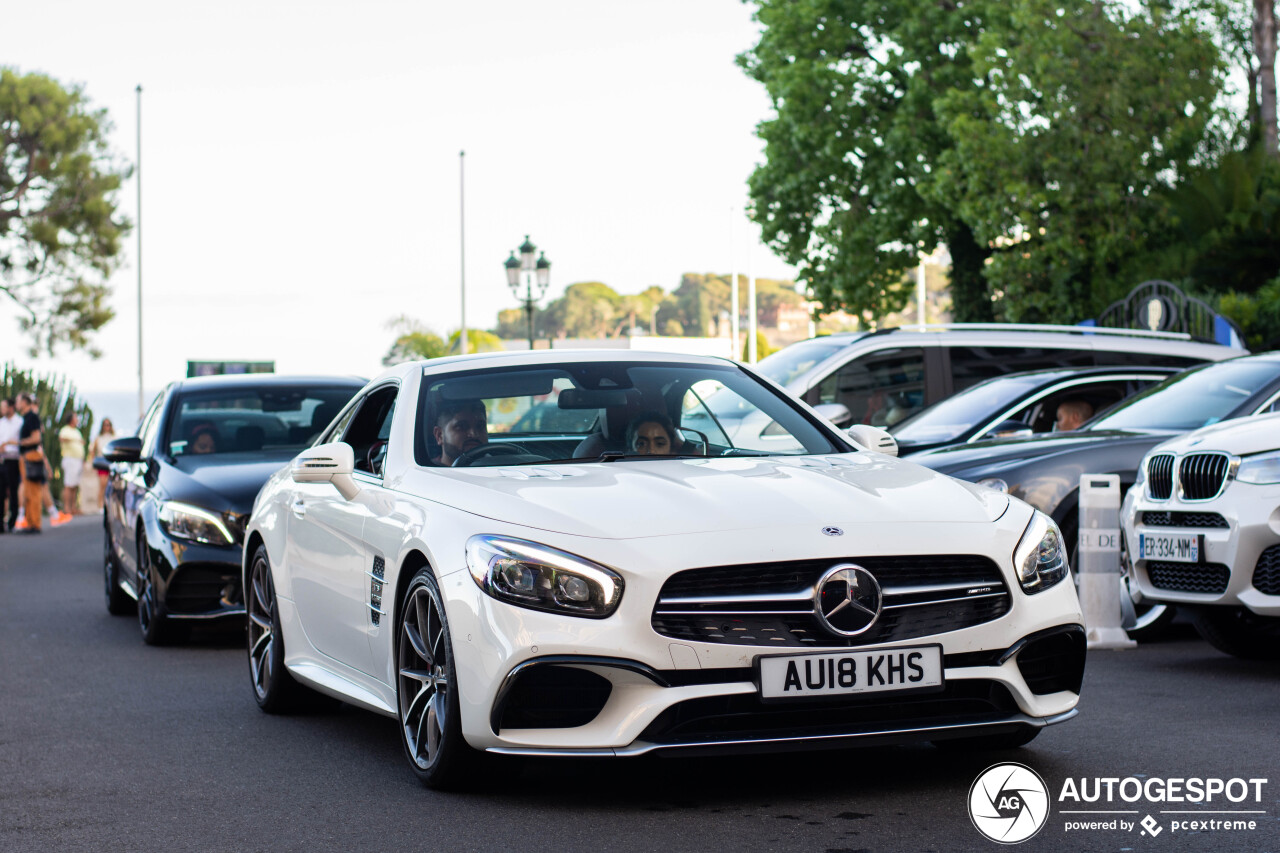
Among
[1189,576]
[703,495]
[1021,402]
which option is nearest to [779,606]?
[703,495]

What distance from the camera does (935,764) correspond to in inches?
224

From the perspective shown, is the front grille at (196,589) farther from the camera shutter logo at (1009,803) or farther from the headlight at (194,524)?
the camera shutter logo at (1009,803)

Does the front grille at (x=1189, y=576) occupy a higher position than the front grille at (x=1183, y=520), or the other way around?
the front grille at (x=1183, y=520)

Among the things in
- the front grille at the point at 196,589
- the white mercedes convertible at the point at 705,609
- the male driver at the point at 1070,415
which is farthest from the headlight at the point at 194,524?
the male driver at the point at 1070,415

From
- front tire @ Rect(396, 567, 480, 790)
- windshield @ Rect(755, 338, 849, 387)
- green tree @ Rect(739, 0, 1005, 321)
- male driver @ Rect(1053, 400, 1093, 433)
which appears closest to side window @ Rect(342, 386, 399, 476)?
front tire @ Rect(396, 567, 480, 790)

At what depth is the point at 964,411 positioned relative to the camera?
12453 millimetres

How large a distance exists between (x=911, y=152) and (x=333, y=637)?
31.4m

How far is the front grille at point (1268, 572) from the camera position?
7586 mm

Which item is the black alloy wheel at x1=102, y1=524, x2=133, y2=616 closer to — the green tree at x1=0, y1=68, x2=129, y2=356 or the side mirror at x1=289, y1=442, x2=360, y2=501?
the side mirror at x1=289, y1=442, x2=360, y2=501

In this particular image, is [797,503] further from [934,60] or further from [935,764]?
[934,60]

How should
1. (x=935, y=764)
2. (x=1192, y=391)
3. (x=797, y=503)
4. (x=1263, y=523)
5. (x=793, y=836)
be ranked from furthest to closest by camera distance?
(x=1192, y=391), (x=1263, y=523), (x=935, y=764), (x=797, y=503), (x=793, y=836)

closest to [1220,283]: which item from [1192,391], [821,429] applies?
[1192,391]

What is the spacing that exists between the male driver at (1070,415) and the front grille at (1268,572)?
15.5 feet

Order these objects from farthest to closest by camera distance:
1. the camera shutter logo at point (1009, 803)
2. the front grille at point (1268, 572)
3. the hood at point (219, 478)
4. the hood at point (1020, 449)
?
the hood at point (219, 478)
the hood at point (1020, 449)
the front grille at point (1268, 572)
the camera shutter logo at point (1009, 803)
